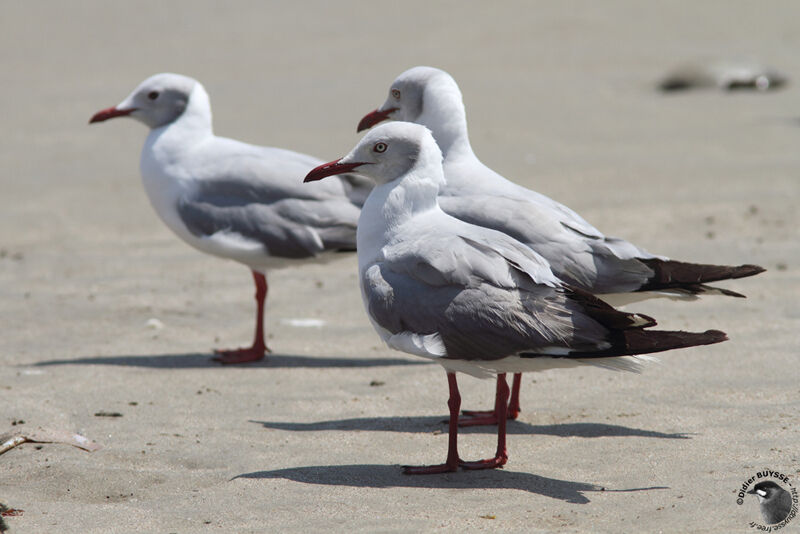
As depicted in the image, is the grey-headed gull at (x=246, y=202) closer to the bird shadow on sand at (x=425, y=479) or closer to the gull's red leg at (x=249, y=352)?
the gull's red leg at (x=249, y=352)

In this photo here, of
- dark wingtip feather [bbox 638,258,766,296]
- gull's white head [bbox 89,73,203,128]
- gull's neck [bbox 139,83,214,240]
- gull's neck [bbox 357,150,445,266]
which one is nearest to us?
gull's neck [bbox 357,150,445,266]

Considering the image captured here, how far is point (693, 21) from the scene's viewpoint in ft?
60.4

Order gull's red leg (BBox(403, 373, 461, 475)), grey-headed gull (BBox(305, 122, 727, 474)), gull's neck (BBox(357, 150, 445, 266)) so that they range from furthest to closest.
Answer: gull's neck (BBox(357, 150, 445, 266)) → gull's red leg (BBox(403, 373, 461, 475)) → grey-headed gull (BBox(305, 122, 727, 474))

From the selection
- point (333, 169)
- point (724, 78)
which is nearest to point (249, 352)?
point (333, 169)

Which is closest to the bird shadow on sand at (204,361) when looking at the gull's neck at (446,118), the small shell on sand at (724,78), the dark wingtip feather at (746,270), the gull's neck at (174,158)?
the gull's neck at (174,158)

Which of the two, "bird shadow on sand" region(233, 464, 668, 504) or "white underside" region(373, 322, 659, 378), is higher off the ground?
"white underside" region(373, 322, 659, 378)

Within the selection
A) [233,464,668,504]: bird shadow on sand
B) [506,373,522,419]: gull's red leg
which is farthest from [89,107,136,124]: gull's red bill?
[233,464,668,504]: bird shadow on sand

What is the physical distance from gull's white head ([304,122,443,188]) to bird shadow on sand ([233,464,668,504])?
128 centimetres

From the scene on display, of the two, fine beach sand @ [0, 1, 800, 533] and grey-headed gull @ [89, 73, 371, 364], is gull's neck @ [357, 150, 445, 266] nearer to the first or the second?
fine beach sand @ [0, 1, 800, 533]

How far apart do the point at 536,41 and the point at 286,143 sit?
20.3 feet

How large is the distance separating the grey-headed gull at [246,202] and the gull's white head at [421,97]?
943 millimetres

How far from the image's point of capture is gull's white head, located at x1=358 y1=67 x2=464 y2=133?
20.4 feet

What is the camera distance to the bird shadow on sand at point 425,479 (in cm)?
450

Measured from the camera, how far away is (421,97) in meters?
6.31
